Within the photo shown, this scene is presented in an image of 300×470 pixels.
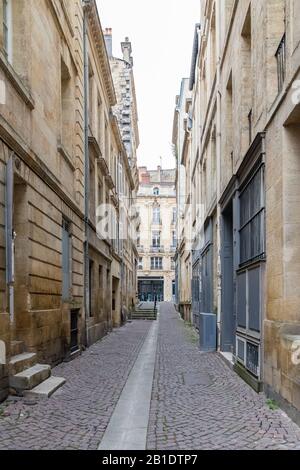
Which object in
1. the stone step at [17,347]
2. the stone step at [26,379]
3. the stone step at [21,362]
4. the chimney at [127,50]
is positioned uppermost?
the chimney at [127,50]

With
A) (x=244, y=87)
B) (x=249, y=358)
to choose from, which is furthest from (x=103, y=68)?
(x=249, y=358)

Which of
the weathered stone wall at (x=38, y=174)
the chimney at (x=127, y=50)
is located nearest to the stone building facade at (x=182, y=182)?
the chimney at (x=127, y=50)

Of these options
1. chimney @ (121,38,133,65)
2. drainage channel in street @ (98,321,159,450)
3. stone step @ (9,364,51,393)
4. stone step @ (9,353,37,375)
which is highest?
chimney @ (121,38,133,65)

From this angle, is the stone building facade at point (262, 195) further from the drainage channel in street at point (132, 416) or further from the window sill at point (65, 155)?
the window sill at point (65, 155)

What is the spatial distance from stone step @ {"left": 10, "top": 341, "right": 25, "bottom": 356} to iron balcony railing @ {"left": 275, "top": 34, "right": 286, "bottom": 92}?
211 inches

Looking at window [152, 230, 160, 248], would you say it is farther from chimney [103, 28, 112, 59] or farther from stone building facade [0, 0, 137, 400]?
stone building facade [0, 0, 137, 400]

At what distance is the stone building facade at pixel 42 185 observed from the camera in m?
7.42

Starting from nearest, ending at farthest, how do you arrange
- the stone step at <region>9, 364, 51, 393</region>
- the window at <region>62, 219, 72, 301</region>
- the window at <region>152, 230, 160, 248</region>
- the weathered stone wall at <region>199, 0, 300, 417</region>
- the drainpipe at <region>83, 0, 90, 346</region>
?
the weathered stone wall at <region>199, 0, 300, 417</region>, the stone step at <region>9, 364, 51, 393</region>, the window at <region>62, 219, 72, 301</region>, the drainpipe at <region>83, 0, 90, 346</region>, the window at <region>152, 230, 160, 248</region>

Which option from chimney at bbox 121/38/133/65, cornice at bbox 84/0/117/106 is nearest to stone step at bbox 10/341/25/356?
cornice at bbox 84/0/117/106

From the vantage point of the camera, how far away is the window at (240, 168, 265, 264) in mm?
7945

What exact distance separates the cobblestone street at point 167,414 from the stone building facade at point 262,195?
41 centimetres

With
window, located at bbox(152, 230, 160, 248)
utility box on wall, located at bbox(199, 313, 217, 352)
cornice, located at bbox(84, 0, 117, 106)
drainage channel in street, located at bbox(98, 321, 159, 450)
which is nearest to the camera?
drainage channel in street, located at bbox(98, 321, 159, 450)

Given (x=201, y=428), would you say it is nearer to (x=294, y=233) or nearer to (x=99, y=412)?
(x=99, y=412)

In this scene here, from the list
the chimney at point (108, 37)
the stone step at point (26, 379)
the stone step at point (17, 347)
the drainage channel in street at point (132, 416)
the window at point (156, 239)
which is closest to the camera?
the drainage channel in street at point (132, 416)
